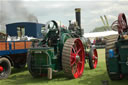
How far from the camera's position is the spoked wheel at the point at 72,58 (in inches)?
231

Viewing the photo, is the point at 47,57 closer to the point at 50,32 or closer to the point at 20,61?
the point at 50,32

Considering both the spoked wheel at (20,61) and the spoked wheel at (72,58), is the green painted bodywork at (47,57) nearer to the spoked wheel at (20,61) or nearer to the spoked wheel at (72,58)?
the spoked wheel at (72,58)

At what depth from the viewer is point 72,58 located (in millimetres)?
6328

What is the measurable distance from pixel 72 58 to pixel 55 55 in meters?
0.59

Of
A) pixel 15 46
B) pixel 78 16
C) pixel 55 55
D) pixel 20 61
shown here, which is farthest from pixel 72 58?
pixel 20 61

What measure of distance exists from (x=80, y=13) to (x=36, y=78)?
411cm

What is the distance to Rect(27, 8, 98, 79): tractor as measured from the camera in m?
5.89

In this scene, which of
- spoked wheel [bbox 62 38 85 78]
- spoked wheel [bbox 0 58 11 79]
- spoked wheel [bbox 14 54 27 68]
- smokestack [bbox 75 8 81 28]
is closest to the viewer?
spoked wheel [bbox 62 38 85 78]

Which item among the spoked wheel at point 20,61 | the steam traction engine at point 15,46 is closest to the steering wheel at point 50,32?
the steam traction engine at point 15,46

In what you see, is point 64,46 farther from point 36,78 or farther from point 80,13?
point 80,13

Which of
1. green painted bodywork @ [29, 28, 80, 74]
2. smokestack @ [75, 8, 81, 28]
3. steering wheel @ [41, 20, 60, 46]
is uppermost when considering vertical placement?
smokestack @ [75, 8, 81, 28]

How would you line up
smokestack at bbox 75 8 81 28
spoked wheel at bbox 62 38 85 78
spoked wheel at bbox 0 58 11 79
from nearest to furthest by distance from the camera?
spoked wheel at bbox 62 38 85 78, spoked wheel at bbox 0 58 11 79, smokestack at bbox 75 8 81 28

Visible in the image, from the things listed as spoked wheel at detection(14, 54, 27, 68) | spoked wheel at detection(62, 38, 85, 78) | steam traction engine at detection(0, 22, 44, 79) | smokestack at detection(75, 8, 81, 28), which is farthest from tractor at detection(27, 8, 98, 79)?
spoked wheel at detection(14, 54, 27, 68)

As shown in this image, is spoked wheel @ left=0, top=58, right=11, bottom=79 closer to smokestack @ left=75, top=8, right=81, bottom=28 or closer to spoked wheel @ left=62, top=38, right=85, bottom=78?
spoked wheel @ left=62, top=38, right=85, bottom=78
